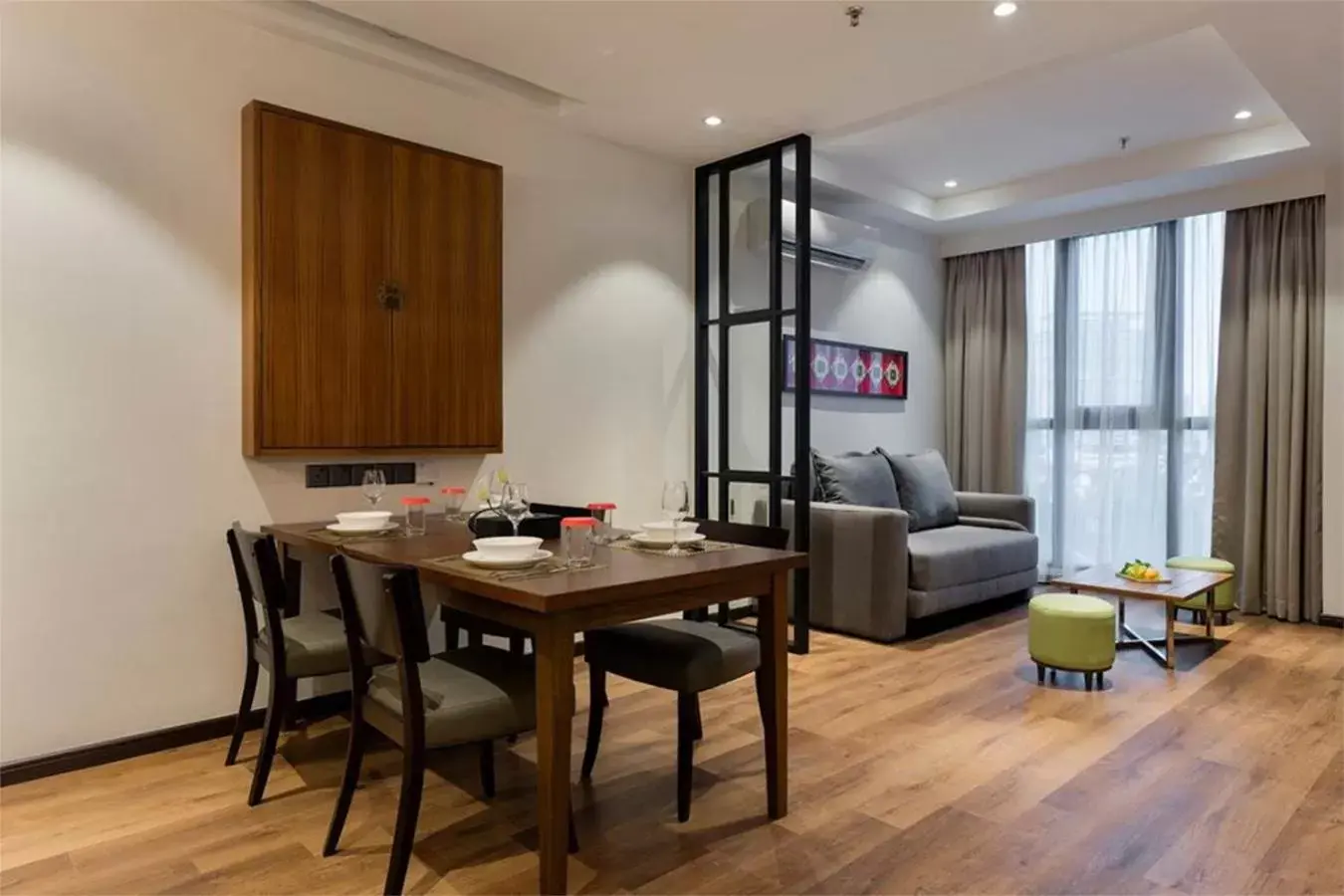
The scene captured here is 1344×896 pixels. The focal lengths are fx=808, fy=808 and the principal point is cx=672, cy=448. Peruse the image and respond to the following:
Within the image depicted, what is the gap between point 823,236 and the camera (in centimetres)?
521

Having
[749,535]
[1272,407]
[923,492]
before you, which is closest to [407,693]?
[749,535]

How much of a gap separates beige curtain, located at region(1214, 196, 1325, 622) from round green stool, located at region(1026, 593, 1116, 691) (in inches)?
77.0

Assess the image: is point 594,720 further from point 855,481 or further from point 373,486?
point 855,481

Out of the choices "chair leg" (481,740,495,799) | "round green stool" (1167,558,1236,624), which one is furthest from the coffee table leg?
"chair leg" (481,740,495,799)

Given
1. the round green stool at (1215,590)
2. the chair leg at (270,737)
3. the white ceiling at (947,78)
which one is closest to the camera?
the chair leg at (270,737)

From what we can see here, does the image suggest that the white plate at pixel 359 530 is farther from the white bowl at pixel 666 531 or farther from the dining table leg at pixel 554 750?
the dining table leg at pixel 554 750

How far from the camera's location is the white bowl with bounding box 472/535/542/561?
207 centimetres

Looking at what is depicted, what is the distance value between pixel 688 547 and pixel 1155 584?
278 centimetres

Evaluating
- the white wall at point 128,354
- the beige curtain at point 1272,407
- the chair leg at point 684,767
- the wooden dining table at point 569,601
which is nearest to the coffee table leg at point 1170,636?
the beige curtain at point 1272,407

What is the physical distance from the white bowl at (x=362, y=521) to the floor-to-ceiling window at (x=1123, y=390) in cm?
483

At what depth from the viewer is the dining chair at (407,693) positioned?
1.82m

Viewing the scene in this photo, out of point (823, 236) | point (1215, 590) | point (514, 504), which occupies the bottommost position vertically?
point (1215, 590)

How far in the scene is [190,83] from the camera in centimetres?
285

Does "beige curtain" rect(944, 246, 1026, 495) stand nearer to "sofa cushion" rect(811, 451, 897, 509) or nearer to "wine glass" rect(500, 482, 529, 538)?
"sofa cushion" rect(811, 451, 897, 509)
